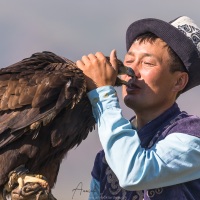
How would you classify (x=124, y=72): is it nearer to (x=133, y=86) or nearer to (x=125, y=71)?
(x=125, y=71)

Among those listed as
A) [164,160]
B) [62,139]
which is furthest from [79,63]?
[164,160]

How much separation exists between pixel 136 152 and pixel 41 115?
70 centimetres

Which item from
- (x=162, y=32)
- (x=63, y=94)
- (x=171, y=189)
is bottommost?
(x=171, y=189)

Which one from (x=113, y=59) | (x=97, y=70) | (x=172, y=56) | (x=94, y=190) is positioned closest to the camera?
(x=97, y=70)

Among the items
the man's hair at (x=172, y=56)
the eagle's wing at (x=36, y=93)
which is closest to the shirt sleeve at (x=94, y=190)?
the eagle's wing at (x=36, y=93)

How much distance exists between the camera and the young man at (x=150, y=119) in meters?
3.84

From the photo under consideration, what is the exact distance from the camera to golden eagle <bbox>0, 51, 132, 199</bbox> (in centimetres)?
411

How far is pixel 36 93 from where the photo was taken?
4.21 m

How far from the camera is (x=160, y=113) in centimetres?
444

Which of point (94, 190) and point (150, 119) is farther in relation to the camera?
point (94, 190)

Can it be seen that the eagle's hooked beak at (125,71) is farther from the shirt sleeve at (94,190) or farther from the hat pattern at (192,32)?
the shirt sleeve at (94,190)

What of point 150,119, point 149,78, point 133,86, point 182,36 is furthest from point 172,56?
point 150,119

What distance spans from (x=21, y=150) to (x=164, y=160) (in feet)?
3.07

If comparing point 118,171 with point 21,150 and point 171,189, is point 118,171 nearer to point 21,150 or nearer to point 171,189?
point 171,189
